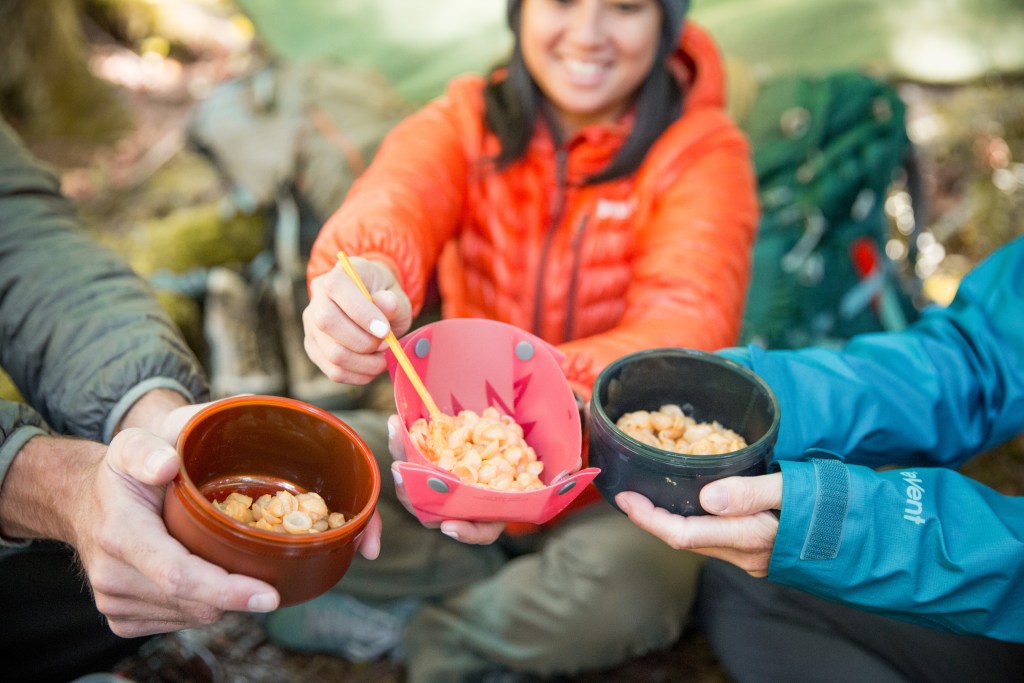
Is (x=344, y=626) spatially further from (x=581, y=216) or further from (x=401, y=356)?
(x=581, y=216)

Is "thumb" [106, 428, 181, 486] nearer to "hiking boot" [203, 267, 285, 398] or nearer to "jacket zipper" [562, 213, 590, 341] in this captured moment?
"jacket zipper" [562, 213, 590, 341]

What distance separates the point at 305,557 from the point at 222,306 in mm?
1568

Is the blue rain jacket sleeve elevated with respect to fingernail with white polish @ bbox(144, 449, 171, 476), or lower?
lower

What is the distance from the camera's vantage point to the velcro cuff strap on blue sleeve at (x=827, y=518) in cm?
113

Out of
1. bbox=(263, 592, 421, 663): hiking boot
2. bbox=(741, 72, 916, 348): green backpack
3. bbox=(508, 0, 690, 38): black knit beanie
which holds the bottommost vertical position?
bbox=(263, 592, 421, 663): hiking boot

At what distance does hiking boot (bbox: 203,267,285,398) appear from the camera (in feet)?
7.50

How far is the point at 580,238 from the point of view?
182cm

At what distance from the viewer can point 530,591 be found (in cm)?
171

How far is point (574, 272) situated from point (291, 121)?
1153 mm

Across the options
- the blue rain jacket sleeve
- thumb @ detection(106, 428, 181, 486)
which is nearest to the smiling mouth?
the blue rain jacket sleeve

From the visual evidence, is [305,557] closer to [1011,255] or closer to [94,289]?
[94,289]

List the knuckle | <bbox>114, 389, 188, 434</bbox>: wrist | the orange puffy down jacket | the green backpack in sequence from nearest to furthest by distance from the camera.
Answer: the knuckle, <bbox>114, 389, 188, 434</bbox>: wrist, the orange puffy down jacket, the green backpack

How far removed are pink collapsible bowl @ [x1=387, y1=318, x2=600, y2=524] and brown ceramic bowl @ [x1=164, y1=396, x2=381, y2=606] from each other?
0.32 ft

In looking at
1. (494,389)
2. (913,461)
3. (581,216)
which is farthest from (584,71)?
(913,461)
